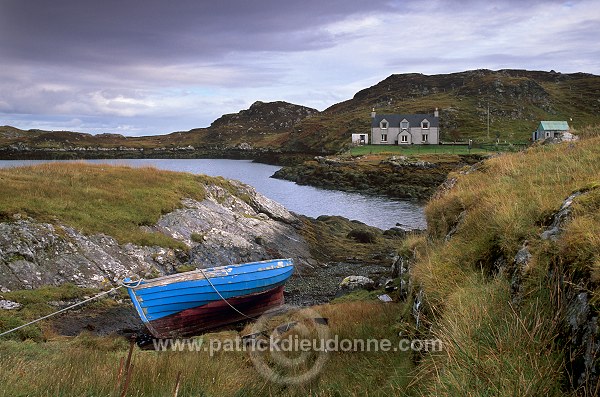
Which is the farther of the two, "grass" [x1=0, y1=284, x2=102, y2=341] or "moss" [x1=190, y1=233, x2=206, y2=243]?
"moss" [x1=190, y1=233, x2=206, y2=243]

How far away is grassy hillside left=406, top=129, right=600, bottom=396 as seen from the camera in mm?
4574

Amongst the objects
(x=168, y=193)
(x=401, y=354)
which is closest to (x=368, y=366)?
(x=401, y=354)

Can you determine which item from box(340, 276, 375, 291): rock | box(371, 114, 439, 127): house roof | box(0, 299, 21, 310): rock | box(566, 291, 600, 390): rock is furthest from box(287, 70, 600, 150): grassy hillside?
box(566, 291, 600, 390): rock

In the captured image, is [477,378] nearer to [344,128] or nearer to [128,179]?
[128,179]

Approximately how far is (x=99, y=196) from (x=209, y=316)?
39.8ft

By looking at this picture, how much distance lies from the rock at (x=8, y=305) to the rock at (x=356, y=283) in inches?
564

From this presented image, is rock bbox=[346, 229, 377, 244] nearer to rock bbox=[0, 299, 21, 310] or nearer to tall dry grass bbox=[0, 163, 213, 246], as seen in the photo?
tall dry grass bbox=[0, 163, 213, 246]

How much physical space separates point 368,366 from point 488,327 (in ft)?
10.5

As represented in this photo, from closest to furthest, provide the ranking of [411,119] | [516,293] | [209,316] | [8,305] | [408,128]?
[516,293] → [8,305] → [209,316] → [408,128] → [411,119]

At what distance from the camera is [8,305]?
16.0m

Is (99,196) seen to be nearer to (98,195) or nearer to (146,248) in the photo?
(98,195)

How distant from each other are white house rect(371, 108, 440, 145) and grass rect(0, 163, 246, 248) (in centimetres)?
9540

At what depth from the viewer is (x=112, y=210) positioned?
81.0 ft

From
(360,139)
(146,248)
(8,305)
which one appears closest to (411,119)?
(360,139)
